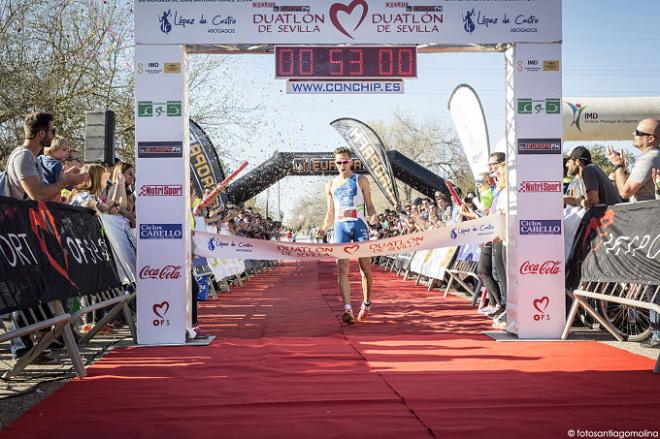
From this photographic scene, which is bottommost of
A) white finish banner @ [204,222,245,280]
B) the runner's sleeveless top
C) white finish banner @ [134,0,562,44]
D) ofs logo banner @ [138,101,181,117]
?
white finish banner @ [204,222,245,280]

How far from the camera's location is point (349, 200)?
346 inches

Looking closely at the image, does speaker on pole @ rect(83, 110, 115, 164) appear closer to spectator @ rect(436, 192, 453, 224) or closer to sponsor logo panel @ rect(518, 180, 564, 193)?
sponsor logo panel @ rect(518, 180, 564, 193)

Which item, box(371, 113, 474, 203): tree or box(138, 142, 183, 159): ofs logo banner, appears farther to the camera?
box(371, 113, 474, 203): tree

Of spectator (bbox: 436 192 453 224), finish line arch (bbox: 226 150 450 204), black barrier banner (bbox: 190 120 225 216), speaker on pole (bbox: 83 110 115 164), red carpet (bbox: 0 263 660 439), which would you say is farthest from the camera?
finish line arch (bbox: 226 150 450 204)

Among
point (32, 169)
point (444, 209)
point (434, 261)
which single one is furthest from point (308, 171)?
point (32, 169)

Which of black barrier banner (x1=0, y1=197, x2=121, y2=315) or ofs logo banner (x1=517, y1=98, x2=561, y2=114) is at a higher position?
ofs logo banner (x1=517, y1=98, x2=561, y2=114)

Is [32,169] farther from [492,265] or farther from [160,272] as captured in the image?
[492,265]

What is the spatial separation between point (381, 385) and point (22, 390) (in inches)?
102

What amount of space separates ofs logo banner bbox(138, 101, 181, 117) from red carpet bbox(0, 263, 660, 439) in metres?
2.52

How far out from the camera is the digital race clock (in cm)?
741

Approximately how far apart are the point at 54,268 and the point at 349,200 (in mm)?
4236

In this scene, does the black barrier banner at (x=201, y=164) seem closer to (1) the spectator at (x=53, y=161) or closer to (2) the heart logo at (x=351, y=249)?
(2) the heart logo at (x=351, y=249)

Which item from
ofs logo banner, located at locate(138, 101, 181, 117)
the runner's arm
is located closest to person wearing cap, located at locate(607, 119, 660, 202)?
the runner's arm

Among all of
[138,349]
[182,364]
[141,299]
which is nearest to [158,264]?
[141,299]
